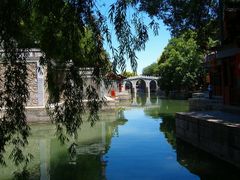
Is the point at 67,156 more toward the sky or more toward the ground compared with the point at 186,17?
more toward the ground

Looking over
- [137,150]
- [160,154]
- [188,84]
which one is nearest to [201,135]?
[160,154]

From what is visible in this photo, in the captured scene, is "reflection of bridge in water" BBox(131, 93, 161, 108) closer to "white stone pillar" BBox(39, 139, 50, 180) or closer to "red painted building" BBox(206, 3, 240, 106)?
"red painted building" BBox(206, 3, 240, 106)

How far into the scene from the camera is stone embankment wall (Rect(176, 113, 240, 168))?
1221cm

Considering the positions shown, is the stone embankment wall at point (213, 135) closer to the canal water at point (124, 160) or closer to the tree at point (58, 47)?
the canal water at point (124, 160)

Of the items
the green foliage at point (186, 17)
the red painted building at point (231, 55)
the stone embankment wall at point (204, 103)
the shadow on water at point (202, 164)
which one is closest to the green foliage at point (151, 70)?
the stone embankment wall at point (204, 103)

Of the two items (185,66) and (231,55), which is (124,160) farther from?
(185,66)

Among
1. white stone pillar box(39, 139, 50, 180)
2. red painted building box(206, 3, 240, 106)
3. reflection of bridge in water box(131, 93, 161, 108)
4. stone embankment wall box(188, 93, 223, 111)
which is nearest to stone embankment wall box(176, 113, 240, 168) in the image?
red painted building box(206, 3, 240, 106)

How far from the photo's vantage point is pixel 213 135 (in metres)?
13.8

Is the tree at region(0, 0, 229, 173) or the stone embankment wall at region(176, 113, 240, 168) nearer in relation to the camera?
the tree at region(0, 0, 229, 173)

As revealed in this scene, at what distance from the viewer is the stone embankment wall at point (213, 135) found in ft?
40.1

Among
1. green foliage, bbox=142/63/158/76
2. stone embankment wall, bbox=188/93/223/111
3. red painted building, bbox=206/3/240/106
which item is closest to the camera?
red painted building, bbox=206/3/240/106

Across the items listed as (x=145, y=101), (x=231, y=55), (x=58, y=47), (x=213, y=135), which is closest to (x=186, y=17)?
(x=231, y=55)

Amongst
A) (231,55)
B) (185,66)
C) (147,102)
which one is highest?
(185,66)

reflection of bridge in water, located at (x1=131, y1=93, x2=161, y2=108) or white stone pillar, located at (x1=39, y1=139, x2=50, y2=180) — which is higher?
reflection of bridge in water, located at (x1=131, y1=93, x2=161, y2=108)
